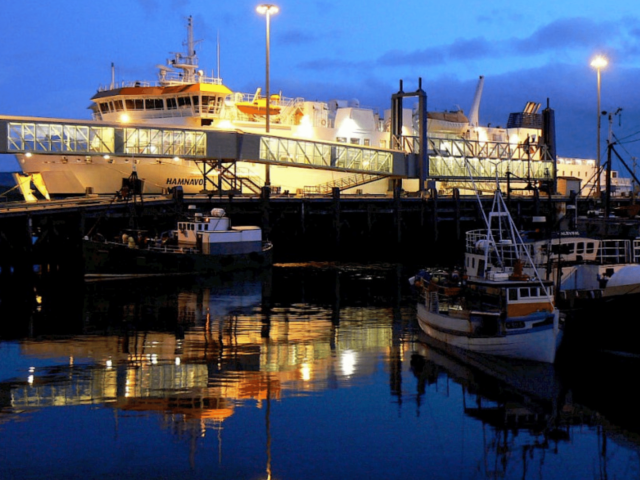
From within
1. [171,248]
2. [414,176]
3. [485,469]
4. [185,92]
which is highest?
[185,92]

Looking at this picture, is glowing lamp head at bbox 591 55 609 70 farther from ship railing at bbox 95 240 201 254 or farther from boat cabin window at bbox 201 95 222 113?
ship railing at bbox 95 240 201 254

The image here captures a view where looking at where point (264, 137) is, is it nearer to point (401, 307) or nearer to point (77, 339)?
point (401, 307)

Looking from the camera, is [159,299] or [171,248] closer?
[159,299]

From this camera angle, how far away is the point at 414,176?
287ft

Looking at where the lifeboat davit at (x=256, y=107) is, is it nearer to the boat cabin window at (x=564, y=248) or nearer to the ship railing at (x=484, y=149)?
the ship railing at (x=484, y=149)

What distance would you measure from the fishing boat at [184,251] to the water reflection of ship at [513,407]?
25.6 m

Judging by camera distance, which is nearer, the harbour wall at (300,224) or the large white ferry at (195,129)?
the harbour wall at (300,224)

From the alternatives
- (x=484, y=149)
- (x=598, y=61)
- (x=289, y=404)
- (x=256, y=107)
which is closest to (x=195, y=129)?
(x=256, y=107)

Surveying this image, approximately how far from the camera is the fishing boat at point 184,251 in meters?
51.7

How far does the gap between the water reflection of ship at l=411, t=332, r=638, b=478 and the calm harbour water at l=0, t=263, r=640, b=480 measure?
2.6 inches

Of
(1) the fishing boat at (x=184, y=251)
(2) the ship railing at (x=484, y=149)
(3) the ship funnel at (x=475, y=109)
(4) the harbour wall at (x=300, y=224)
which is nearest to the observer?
(1) the fishing boat at (x=184, y=251)

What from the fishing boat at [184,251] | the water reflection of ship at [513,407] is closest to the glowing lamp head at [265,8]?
the fishing boat at [184,251]

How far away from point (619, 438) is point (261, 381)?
408 inches

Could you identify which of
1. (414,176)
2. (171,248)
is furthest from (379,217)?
(171,248)
